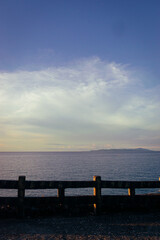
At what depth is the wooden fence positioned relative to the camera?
8438 millimetres

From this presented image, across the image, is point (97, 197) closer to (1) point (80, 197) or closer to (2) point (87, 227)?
(1) point (80, 197)

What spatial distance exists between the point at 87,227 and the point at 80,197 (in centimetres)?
159

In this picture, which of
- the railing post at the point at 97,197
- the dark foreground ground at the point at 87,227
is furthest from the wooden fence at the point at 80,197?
the dark foreground ground at the point at 87,227

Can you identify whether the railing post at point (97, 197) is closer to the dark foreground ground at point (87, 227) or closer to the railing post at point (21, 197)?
the dark foreground ground at point (87, 227)

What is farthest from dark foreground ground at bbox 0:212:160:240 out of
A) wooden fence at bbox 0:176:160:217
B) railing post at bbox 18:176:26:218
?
wooden fence at bbox 0:176:160:217

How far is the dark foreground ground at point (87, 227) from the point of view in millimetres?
6477

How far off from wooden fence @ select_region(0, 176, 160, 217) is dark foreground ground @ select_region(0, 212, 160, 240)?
51cm

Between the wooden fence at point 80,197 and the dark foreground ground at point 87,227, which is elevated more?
the wooden fence at point 80,197

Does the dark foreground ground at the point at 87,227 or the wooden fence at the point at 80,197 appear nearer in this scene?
the dark foreground ground at the point at 87,227

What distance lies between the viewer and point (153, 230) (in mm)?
6988

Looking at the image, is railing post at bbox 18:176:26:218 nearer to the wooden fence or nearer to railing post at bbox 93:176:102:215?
the wooden fence

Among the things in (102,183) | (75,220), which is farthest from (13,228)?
(102,183)

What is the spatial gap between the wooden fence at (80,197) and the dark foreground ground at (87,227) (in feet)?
1.68

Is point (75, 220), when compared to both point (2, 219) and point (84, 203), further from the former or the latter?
point (2, 219)
